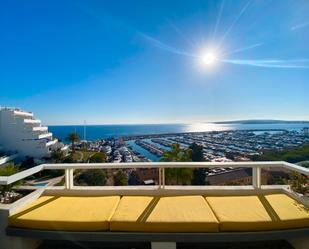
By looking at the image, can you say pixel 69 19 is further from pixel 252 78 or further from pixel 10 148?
pixel 10 148

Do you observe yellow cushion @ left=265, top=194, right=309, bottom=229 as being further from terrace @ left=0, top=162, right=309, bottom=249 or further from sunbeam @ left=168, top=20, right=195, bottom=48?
sunbeam @ left=168, top=20, right=195, bottom=48

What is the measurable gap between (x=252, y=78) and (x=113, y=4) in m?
6.21

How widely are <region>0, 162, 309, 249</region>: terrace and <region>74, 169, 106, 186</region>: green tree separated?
1.98 feet

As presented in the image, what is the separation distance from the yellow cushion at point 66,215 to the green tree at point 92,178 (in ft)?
2.57

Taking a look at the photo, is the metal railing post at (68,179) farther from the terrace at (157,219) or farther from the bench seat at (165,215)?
the bench seat at (165,215)

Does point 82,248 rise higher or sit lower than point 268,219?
lower

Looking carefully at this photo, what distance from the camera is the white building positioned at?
3616 centimetres

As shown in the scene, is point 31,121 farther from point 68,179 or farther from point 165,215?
point 165,215

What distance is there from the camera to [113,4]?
543 cm

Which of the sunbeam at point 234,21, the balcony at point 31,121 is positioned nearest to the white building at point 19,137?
the balcony at point 31,121

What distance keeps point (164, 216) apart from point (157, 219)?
0.09 metres

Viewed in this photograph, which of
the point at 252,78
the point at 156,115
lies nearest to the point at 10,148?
the point at 156,115

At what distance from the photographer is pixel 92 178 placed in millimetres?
3723

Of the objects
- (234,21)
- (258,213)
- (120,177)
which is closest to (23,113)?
(120,177)
